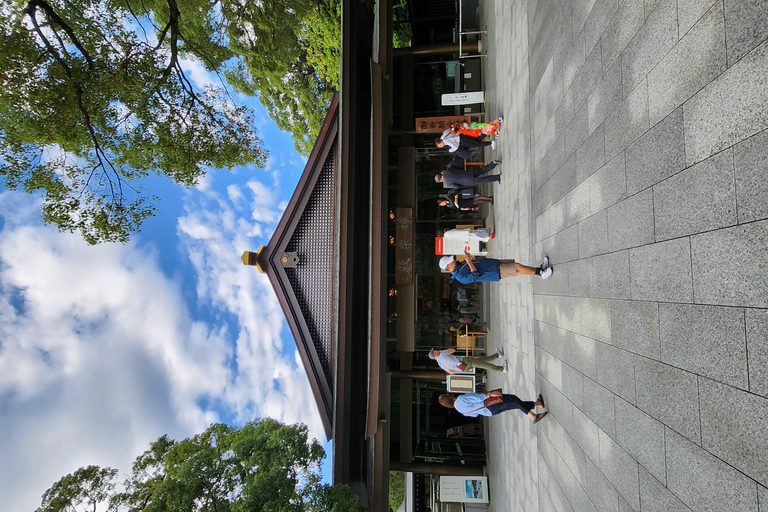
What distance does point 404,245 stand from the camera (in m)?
13.5

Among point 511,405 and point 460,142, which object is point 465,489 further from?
point 460,142

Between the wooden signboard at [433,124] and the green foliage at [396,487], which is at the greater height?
the wooden signboard at [433,124]

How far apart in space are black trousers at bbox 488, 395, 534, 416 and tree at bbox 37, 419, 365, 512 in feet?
12.7

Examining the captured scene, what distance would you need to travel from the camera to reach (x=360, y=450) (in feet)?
39.6

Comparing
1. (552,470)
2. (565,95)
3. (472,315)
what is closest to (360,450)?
(472,315)

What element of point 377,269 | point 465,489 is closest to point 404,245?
point 377,269

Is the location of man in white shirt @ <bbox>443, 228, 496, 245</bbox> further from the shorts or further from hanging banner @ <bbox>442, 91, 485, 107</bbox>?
hanging banner @ <bbox>442, 91, 485, 107</bbox>

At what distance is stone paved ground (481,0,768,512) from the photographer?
285cm

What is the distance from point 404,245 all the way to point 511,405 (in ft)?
23.1

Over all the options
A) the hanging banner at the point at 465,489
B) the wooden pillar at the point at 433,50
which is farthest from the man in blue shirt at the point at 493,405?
the wooden pillar at the point at 433,50

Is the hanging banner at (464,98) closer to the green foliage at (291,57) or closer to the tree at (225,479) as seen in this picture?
the green foliage at (291,57)

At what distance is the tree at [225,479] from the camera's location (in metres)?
7.75

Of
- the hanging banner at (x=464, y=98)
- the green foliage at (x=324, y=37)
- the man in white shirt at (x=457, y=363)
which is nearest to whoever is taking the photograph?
the man in white shirt at (x=457, y=363)

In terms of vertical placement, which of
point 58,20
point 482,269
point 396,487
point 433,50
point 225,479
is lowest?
point 396,487
